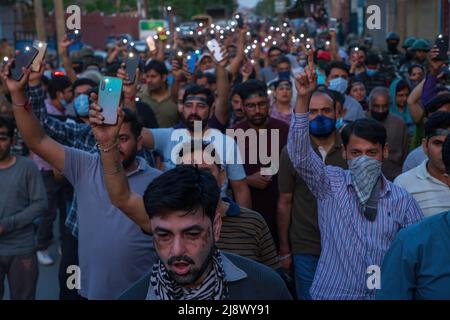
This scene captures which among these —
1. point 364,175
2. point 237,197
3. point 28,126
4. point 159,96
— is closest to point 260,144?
point 237,197

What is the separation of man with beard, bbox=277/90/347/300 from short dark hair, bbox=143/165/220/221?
2.07 meters

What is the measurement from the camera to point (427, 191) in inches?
151

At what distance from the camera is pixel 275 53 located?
12.2 metres

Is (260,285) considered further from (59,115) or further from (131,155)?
(59,115)

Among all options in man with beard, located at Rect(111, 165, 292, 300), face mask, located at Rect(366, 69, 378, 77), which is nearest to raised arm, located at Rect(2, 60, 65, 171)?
man with beard, located at Rect(111, 165, 292, 300)

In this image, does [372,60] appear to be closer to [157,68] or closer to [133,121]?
[157,68]

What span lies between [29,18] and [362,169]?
96.3ft

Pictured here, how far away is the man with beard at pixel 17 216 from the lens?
4934mm

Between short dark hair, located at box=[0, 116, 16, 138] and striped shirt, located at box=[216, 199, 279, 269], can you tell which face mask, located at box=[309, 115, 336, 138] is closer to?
striped shirt, located at box=[216, 199, 279, 269]

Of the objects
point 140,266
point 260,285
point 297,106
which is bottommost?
point 140,266

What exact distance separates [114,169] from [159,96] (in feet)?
14.6

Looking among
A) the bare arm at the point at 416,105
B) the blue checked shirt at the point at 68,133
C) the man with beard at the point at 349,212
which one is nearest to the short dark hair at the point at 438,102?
the bare arm at the point at 416,105

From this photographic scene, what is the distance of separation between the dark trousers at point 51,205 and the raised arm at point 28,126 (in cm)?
335

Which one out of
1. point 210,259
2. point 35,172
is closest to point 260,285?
point 210,259
